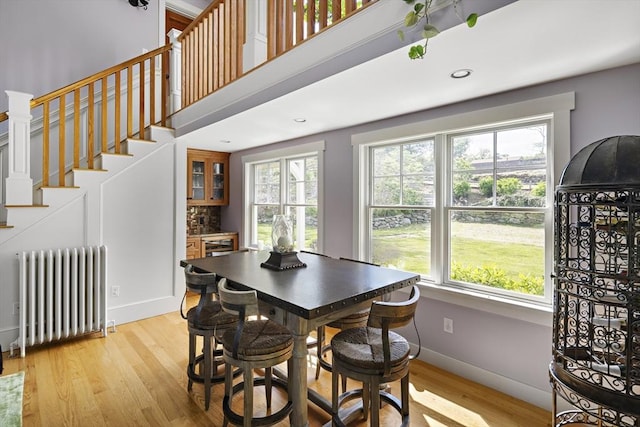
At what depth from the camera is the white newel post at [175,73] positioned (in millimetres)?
4000

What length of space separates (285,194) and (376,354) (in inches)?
124

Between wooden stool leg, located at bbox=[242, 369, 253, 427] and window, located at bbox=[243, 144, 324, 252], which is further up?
window, located at bbox=[243, 144, 324, 252]

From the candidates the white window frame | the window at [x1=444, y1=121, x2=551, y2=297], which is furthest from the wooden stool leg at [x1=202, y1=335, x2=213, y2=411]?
the window at [x1=444, y1=121, x2=551, y2=297]

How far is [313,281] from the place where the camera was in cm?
198

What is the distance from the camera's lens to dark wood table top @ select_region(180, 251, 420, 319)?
5.25ft

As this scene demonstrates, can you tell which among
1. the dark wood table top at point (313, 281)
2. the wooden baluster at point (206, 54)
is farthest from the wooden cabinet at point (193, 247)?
the dark wood table top at point (313, 281)

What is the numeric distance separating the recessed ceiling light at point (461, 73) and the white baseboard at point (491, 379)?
2.14m

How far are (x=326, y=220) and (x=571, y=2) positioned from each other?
9.43 ft

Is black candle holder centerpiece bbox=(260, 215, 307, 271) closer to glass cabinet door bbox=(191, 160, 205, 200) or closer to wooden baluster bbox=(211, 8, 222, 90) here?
wooden baluster bbox=(211, 8, 222, 90)

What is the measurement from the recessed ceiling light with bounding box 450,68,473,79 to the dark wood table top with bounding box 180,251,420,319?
1297 millimetres

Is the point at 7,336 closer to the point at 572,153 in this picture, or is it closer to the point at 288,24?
the point at 288,24

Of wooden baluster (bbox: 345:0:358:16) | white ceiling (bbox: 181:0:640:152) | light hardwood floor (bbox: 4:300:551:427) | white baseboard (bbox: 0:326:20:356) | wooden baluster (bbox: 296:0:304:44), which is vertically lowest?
light hardwood floor (bbox: 4:300:551:427)

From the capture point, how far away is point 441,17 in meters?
1.54

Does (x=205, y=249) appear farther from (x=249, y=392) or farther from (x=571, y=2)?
(x=571, y=2)
